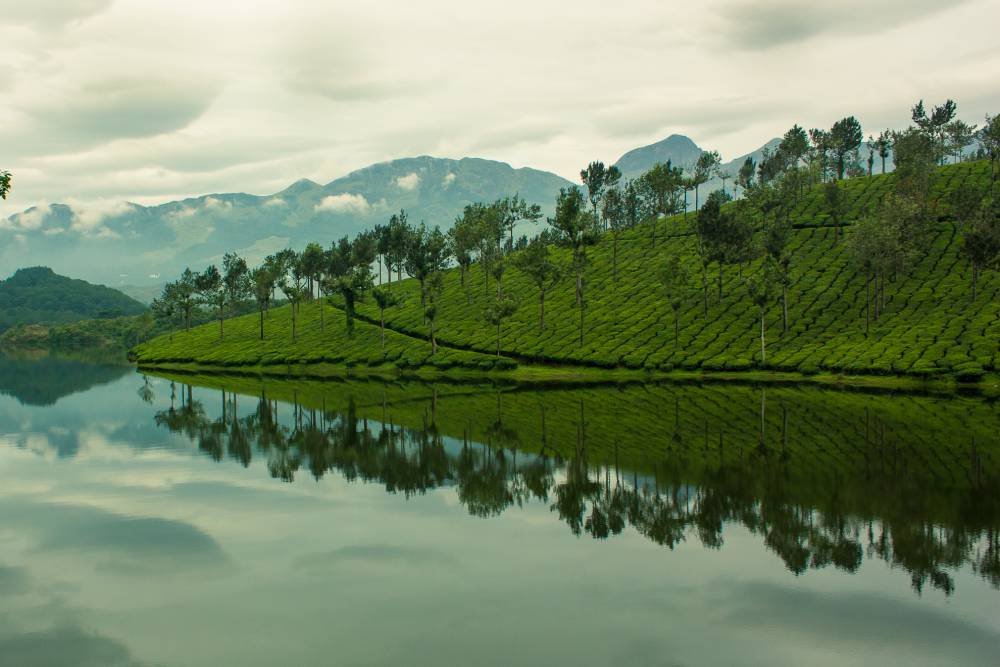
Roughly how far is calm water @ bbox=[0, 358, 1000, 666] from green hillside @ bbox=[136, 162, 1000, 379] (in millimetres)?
31453

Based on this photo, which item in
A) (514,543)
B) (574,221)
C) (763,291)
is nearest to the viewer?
(514,543)

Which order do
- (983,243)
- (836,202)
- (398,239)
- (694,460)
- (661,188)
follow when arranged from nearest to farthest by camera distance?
(694,460)
(983,243)
(836,202)
(398,239)
(661,188)

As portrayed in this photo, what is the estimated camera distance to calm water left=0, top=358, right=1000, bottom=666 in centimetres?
2083

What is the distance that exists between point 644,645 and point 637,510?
509 inches

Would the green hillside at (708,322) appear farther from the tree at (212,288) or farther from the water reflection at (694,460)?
the water reflection at (694,460)

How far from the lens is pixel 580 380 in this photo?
294 feet

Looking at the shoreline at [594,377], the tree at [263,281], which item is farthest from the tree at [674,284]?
the tree at [263,281]

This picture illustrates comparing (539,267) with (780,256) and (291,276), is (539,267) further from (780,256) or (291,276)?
(291,276)

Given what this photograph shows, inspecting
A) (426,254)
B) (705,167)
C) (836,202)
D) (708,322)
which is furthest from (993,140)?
(426,254)

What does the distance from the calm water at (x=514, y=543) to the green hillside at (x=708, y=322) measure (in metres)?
31.5

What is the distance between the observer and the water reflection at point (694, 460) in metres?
29.0

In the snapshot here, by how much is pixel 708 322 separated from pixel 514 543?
80521mm

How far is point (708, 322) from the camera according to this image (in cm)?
10431

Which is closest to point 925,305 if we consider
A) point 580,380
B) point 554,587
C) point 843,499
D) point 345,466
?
point 580,380
